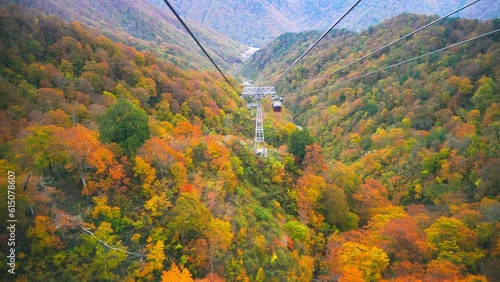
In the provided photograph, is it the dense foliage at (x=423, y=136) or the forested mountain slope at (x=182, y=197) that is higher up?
the dense foliage at (x=423, y=136)

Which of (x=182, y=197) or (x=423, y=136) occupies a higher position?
(x=423, y=136)

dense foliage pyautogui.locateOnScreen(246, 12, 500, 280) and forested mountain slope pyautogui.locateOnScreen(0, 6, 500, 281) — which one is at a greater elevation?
dense foliage pyautogui.locateOnScreen(246, 12, 500, 280)

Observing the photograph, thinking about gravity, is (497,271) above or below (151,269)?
above

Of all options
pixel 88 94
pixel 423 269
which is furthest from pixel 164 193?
pixel 88 94

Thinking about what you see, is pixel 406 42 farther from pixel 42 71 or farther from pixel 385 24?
pixel 42 71

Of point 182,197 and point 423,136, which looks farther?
point 423,136

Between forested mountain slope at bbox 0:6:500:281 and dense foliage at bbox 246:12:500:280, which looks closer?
forested mountain slope at bbox 0:6:500:281

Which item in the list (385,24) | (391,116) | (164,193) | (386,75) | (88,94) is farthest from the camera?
(385,24)

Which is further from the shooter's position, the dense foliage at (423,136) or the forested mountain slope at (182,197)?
the dense foliage at (423,136)
